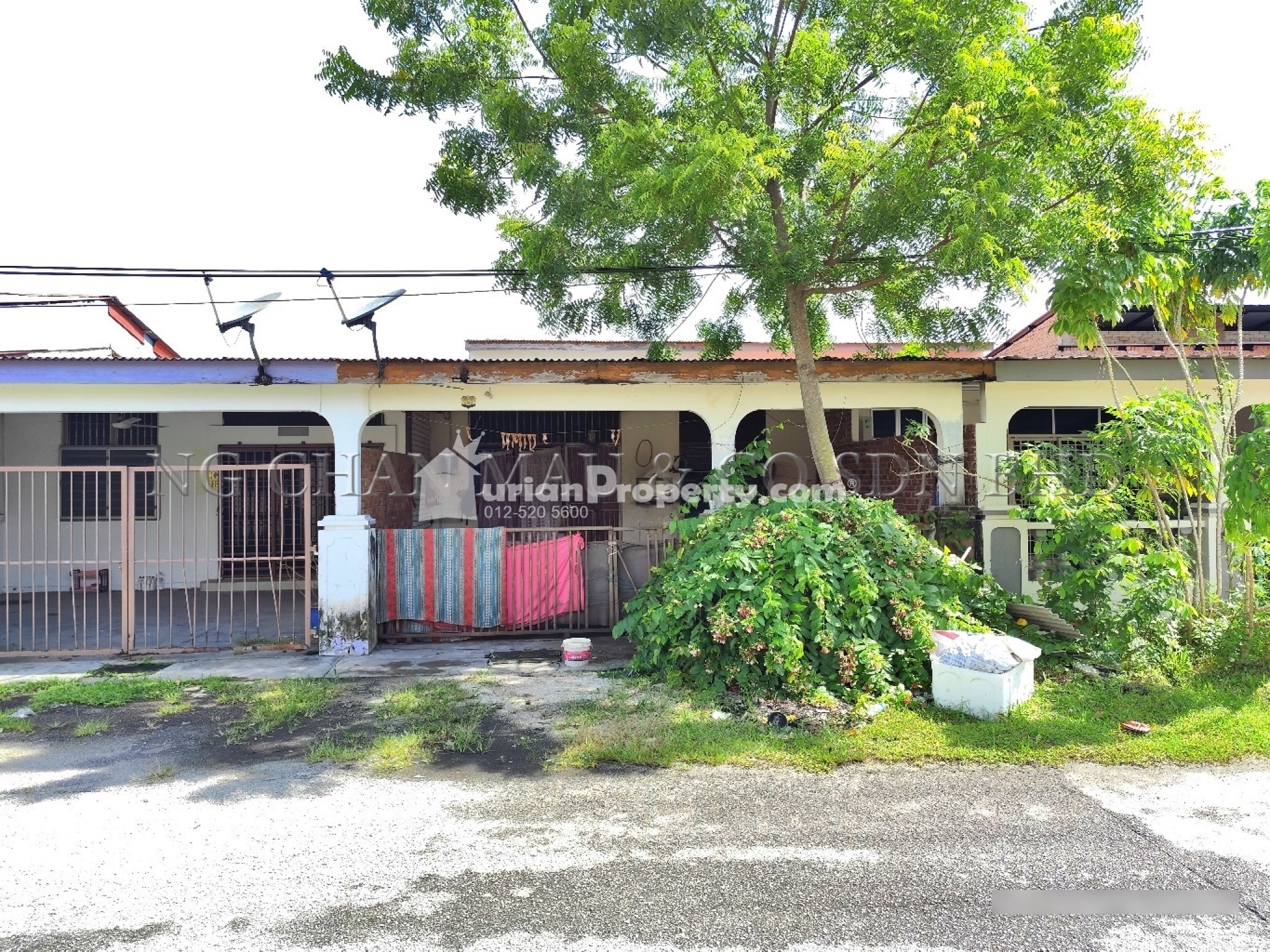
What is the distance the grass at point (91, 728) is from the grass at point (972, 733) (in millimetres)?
3343

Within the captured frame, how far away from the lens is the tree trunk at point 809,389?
24.7 feet

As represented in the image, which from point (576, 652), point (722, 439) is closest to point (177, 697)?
point (576, 652)

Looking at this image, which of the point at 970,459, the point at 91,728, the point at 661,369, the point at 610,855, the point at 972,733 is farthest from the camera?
the point at 970,459

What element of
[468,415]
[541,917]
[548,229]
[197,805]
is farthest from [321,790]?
[468,415]

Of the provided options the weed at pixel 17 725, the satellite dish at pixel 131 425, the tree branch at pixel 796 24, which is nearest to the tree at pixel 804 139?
the tree branch at pixel 796 24

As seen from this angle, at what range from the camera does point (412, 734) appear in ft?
18.0

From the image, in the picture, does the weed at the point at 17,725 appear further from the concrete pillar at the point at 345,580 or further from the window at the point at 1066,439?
the window at the point at 1066,439

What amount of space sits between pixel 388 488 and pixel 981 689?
8493 mm

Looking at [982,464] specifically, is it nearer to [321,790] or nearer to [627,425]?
[627,425]

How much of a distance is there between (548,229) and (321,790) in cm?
494

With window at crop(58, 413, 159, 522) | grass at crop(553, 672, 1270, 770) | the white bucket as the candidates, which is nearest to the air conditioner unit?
window at crop(58, 413, 159, 522)

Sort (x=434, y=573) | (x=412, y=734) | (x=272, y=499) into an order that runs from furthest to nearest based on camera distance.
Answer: (x=272, y=499), (x=434, y=573), (x=412, y=734)

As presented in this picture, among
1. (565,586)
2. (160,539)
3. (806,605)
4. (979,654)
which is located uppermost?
(160,539)

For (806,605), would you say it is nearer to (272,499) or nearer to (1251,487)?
(1251,487)
